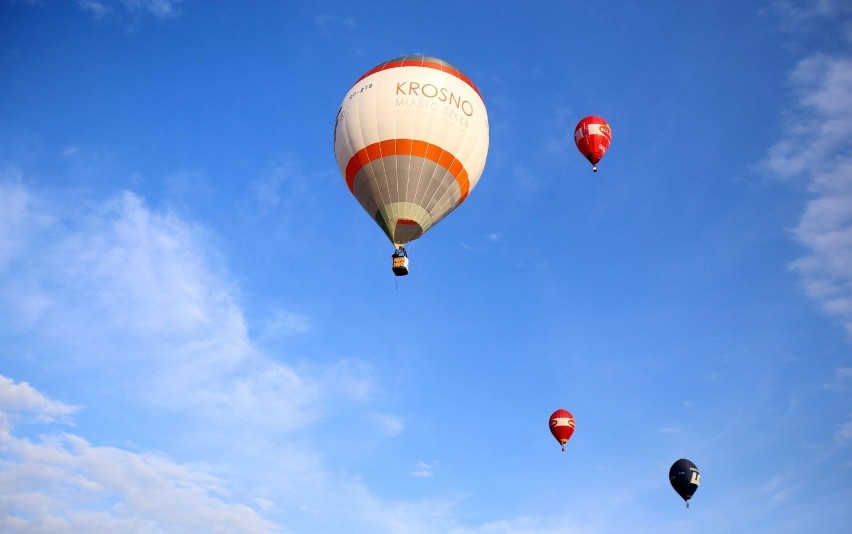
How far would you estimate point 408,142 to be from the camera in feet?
90.9

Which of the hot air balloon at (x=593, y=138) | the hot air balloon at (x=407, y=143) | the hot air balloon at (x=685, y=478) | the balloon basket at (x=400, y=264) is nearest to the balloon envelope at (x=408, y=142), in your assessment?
the hot air balloon at (x=407, y=143)

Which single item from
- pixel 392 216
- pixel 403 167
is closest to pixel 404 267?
pixel 392 216

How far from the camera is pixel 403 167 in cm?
2788

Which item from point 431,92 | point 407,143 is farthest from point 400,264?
point 431,92

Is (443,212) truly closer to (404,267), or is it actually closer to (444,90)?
(404,267)

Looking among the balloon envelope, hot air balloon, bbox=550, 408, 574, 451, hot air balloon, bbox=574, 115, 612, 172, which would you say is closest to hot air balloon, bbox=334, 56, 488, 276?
the balloon envelope

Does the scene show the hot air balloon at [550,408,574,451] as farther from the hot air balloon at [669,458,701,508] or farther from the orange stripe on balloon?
the orange stripe on balloon

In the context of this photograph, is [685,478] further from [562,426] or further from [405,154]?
[405,154]

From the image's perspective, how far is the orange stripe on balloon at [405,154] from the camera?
2777 cm

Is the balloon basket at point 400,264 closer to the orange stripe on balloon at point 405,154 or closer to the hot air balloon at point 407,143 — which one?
the hot air balloon at point 407,143

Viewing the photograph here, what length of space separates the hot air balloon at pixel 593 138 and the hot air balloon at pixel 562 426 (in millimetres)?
13412

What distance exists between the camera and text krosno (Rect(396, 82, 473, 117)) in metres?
28.2

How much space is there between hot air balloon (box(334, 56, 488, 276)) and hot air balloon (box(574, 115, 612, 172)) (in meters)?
9.98

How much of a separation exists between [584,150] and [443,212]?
11783mm
